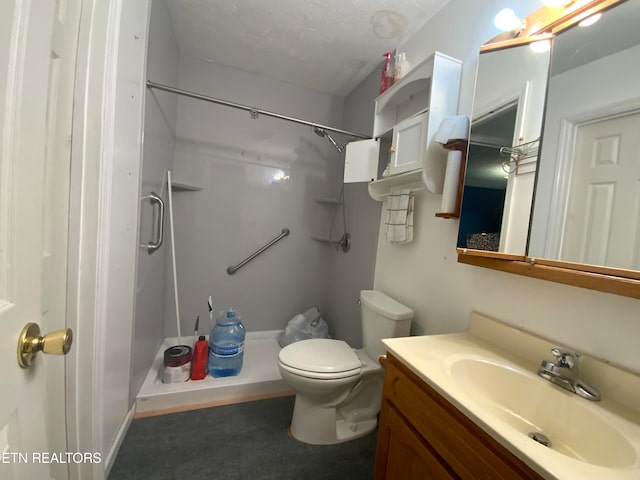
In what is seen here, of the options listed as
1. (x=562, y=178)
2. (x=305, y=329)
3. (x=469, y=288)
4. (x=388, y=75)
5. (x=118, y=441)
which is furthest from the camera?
(x=305, y=329)

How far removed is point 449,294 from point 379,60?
177 cm

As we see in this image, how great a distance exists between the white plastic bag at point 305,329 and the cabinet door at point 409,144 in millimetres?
1548

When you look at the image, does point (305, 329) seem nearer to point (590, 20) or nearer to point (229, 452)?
point (229, 452)

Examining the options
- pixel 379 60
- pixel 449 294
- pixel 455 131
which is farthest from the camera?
pixel 379 60

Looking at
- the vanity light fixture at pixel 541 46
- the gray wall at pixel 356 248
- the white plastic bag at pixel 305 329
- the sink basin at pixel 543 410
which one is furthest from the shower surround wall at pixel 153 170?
the vanity light fixture at pixel 541 46

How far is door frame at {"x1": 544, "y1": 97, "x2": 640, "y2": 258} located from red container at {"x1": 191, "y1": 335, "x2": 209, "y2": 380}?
6.41 feet

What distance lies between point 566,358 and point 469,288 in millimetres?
435

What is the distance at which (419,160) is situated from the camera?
4.29ft

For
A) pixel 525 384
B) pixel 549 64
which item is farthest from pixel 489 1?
pixel 525 384

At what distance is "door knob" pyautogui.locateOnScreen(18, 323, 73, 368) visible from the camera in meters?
0.45

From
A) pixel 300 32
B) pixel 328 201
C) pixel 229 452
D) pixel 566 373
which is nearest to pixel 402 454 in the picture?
pixel 566 373

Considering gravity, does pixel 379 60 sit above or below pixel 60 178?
above

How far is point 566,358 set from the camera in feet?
2.45

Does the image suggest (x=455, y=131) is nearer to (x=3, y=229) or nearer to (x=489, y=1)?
(x=489, y=1)
